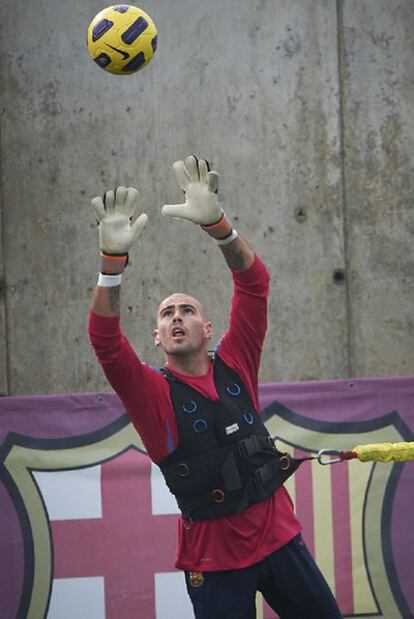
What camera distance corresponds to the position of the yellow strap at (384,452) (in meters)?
5.60

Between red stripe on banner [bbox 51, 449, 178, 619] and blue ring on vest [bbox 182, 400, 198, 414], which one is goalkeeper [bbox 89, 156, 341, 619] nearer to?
blue ring on vest [bbox 182, 400, 198, 414]

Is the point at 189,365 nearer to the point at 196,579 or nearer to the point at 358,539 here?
the point at 196,579

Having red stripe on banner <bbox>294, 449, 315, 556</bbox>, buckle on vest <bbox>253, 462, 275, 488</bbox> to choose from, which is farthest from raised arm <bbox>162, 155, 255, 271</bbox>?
red stripe on banner <bbox>294, 449, 315, 556</bbox>

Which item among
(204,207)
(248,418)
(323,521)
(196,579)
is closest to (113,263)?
(204,207)

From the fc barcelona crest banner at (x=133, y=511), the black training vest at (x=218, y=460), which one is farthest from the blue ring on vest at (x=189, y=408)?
the fc barcelona crest banner at (x=133, y=511)

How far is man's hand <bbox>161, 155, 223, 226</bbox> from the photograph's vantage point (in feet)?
18.0

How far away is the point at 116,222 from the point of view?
5.35m

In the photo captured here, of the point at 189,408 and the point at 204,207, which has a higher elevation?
the point at 204,207

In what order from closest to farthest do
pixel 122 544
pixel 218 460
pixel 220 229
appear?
pixel 218 460
pixel 220 229
pixel 122 544

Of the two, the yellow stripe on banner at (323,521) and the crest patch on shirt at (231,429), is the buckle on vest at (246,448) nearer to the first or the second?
the crest patch on shirt at (231,429)

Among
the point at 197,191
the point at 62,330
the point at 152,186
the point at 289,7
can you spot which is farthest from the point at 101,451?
the point at 289,7

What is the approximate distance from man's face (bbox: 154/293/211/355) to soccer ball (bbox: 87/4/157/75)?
1.20 meters

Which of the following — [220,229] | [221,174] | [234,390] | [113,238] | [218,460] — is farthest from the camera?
[221,174]

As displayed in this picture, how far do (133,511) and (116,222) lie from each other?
2.61 metres
